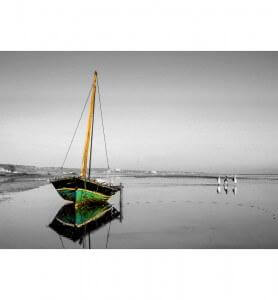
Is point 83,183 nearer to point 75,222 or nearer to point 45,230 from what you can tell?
point 75,222

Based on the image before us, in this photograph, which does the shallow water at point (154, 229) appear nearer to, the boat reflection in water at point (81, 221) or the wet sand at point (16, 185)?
the boat reflection in water at point (81, 221)

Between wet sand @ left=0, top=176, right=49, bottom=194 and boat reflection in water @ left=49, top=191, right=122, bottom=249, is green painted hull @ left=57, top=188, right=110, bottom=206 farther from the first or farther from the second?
wet sand @ left=0, top=176, right=49, bottom=194

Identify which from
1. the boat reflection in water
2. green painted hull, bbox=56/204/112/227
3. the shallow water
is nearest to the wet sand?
the shallow water

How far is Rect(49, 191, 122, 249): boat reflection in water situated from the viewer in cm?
1208

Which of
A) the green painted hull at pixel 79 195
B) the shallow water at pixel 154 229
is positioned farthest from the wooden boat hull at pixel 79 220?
the green painted hull at pixel 79 195

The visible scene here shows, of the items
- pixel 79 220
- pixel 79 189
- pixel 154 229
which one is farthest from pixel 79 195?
pixel 154 229

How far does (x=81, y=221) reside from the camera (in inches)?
597

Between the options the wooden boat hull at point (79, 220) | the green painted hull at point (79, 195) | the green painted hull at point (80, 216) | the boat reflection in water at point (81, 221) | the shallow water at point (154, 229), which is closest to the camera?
the shallow water at point (154, 229)

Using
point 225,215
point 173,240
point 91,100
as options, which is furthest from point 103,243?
point 91,100

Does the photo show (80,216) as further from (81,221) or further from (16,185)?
(16,185)

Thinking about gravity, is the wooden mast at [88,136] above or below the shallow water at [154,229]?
above

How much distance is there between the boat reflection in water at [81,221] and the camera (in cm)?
1208

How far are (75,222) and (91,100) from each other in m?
8.99

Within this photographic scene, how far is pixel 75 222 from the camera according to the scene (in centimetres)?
1485
